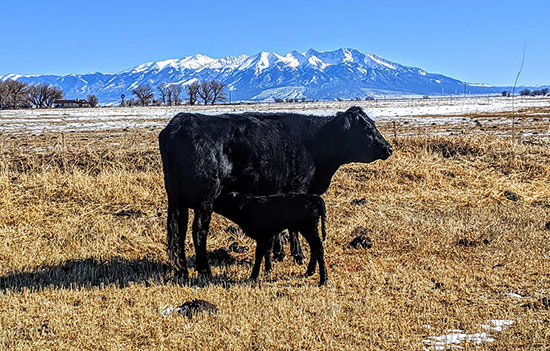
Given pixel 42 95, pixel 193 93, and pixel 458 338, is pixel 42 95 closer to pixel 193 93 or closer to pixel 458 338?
pixel 193 93

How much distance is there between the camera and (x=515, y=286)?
248 inches

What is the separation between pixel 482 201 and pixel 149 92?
5631 inches

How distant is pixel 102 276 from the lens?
7.15 metres

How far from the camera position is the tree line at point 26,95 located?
4360 inches

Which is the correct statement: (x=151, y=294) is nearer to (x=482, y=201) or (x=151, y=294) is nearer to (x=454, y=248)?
(x=454, y=248)

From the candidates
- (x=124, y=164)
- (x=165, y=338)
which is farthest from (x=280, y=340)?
(x=124, y=164)

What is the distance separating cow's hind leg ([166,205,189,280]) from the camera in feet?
22.6

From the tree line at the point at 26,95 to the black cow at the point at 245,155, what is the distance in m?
114

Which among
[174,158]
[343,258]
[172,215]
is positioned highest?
[174,158]

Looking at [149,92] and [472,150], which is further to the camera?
[149,92]

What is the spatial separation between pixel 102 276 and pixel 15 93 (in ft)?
392

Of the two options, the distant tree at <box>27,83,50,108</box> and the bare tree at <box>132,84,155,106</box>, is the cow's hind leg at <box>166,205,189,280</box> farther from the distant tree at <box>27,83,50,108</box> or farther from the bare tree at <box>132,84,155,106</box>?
the bare tree at <box>132,84,155,106</box>

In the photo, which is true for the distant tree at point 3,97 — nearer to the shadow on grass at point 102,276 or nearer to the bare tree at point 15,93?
the bare tree at point 15,93

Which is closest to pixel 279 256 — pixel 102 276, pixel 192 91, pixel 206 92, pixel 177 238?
pixel 177 238
